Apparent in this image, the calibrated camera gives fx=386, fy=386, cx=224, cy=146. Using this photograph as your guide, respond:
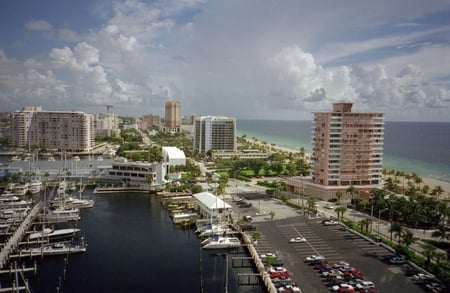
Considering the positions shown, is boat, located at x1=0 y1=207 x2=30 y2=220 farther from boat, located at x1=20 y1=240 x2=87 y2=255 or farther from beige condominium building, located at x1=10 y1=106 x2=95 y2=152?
beige condominium building, located at x1=10 y1=106 x2=95 y2=152

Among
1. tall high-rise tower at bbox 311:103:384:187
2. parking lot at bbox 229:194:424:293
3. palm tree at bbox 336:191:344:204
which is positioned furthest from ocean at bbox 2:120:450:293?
tall high-rise tower at bbox 311:103:384:187

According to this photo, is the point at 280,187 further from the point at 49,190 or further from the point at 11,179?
the point at 11,179

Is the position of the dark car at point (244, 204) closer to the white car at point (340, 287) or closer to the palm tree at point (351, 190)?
the palm tree at point (351, 190)

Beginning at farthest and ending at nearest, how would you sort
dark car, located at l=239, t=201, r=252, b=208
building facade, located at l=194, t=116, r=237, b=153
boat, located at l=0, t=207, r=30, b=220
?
building facade, located at l=194, t=116, r=237, b=153
dark car, located at l=239, t=201, r=252, b=208
boat, located at l=0, t=207, r=30, b=220

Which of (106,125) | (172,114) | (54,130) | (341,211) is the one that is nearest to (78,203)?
(341,211)

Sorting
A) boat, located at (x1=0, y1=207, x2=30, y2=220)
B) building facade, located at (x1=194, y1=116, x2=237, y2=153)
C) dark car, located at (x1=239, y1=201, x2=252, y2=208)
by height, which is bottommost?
boat, located at (x1=0, y1=207, x2=30, y2=220)
